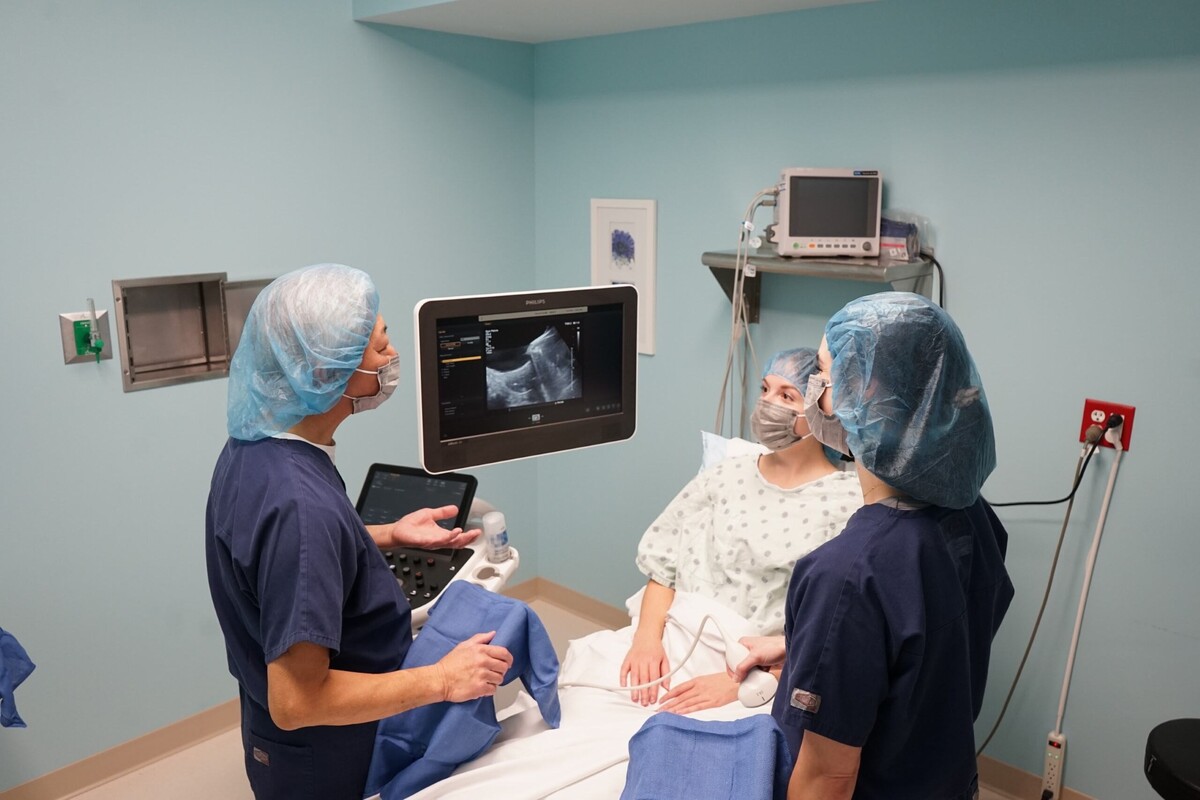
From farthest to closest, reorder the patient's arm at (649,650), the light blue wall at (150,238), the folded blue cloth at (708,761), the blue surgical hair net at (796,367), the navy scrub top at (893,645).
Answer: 1. the light blue wall at (150,238)
2. the blue surgical hair net at (796,367)
3. the patient's arm at (649,650)
4. the folded blue cloth at (708,761)
5. the navy scrub top at (893,645)

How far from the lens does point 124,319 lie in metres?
2.39

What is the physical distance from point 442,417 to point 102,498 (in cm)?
123

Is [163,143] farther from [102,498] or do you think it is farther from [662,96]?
[662,96]

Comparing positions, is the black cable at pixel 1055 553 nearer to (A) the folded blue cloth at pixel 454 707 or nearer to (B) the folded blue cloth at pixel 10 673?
(A) the folded blue cloth at pixel 454 707

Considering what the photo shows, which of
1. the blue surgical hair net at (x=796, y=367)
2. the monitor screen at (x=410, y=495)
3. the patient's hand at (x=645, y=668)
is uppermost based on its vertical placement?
the blue surgical hair net at (x=796, y=367)

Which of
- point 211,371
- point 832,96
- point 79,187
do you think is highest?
point 832,96

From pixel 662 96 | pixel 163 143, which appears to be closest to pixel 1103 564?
pixel 662 96

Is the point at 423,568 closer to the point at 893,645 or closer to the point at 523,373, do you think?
the point at 523,373

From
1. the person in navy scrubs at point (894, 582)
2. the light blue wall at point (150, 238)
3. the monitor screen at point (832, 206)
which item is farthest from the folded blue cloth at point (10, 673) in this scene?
the monitor screen at point (832, 206)

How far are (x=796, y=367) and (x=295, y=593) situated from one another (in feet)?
3.98

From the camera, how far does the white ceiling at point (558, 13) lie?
8.16ft

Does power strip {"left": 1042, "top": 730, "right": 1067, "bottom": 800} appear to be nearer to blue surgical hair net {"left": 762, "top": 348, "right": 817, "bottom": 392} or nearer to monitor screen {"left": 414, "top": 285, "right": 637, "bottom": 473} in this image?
blue surgical hair net {"left": 762, "top": 348, "right": 817, "bottom": 392}

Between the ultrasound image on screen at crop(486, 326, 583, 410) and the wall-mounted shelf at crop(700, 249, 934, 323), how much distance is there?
0.81 meters

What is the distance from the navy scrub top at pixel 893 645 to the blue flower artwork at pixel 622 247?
1.93m
